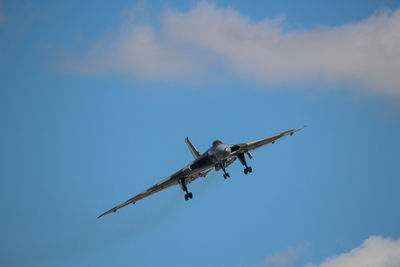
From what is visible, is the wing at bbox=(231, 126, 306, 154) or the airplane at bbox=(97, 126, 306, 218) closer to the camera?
the airplane at bbox=(97, 126, 306, 218)

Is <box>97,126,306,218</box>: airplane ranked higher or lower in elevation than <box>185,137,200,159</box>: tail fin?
lower

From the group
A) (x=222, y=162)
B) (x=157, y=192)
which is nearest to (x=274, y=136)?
(x=222, y=162)

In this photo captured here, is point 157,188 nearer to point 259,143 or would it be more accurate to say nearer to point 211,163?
point 211,163

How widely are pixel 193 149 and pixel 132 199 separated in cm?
1197

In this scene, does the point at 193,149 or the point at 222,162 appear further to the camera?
the point at 193,149

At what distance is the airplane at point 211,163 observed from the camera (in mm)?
81188

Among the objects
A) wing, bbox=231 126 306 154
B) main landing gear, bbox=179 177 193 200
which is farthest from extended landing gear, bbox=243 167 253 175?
main landing gear, bbox=179 177 193 200

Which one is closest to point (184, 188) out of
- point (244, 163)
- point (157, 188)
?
point (157, 188)

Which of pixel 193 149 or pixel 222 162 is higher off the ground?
pixel 193 149

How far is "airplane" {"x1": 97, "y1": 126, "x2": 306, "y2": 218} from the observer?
266 feet

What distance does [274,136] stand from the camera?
3447 inches

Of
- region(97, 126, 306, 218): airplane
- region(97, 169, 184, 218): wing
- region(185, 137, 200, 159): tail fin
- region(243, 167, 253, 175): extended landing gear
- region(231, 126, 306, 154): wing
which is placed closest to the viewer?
region(97, 126, 306, 218): airplane

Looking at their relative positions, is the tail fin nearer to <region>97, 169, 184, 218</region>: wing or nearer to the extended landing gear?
<region>97, 169, 184, 218</region>: wing

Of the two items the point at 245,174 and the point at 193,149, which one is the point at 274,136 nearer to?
the point at 245,174
